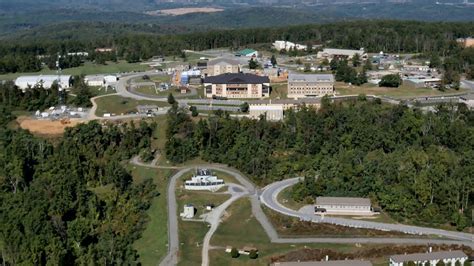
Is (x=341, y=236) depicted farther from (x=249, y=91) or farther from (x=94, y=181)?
(x=249, y=91)

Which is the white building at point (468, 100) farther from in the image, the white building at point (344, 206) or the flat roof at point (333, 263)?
the flat roof at point (333, 263)

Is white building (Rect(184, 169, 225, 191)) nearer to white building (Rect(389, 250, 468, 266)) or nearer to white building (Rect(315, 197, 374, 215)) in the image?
white building (Rect(315, 197, 374, 215))

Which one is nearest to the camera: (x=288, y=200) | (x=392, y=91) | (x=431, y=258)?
(x=431, y=258)

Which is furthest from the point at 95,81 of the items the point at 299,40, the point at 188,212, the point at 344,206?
the point at 299,40

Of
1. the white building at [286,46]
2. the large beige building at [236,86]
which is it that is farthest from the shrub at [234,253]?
the white building at [286,46]

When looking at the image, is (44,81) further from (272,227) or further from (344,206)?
(344,206)

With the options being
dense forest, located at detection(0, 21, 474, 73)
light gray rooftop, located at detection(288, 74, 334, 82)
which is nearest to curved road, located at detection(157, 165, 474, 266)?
light gray rooftop, located at detection(288, 74, 334, 82)

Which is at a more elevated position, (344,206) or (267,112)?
(267,112)

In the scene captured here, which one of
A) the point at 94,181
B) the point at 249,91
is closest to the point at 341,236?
the point at 94,181

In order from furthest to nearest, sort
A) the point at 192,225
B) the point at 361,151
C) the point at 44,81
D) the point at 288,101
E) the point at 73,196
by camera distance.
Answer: the point at 44,81 → the point at 288,101 → the point at 361,151 → the point at 73,196 → the point at 192,225
